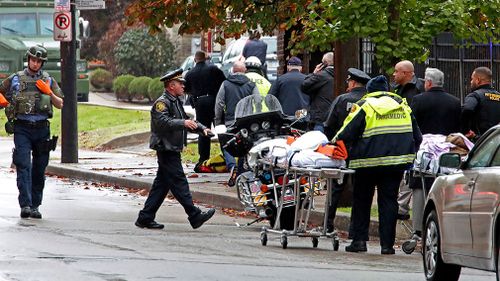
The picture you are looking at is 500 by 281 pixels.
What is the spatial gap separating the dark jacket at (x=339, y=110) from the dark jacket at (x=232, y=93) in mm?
5044

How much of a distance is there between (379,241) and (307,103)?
5160 millimetres

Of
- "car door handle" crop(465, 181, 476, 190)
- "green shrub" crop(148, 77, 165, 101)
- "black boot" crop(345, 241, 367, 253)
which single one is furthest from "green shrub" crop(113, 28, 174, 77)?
"car door handle" crop(465, 181, 476, 190)

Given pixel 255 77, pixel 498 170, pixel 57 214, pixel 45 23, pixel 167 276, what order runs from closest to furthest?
1. pixel 498 170
2. pixel 167 276
3. pixel 57 214
4. pixel 255 77
5. pixel 45 23

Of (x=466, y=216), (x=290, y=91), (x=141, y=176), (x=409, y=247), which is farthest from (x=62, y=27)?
(x=466, y=216)

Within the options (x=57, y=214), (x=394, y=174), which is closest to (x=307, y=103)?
(x=57, y=214)

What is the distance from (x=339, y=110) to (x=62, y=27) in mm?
9425

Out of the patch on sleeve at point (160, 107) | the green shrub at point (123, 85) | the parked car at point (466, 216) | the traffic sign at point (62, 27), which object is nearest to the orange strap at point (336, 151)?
the parked car at point (466, 216)

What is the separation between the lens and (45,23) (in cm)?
4122

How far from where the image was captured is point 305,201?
47.4ft

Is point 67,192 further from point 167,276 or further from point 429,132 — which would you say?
point 167,276

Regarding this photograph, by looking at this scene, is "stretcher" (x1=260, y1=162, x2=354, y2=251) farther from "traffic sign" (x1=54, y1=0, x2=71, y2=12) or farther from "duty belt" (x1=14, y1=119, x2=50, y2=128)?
"traffic sign" (x1=54, y1=0, x2=71, y2=12)

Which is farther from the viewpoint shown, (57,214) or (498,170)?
(57,214)

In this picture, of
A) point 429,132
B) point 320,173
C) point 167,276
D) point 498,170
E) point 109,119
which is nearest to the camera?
point 498,170

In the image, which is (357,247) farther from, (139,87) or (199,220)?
(139,87)
